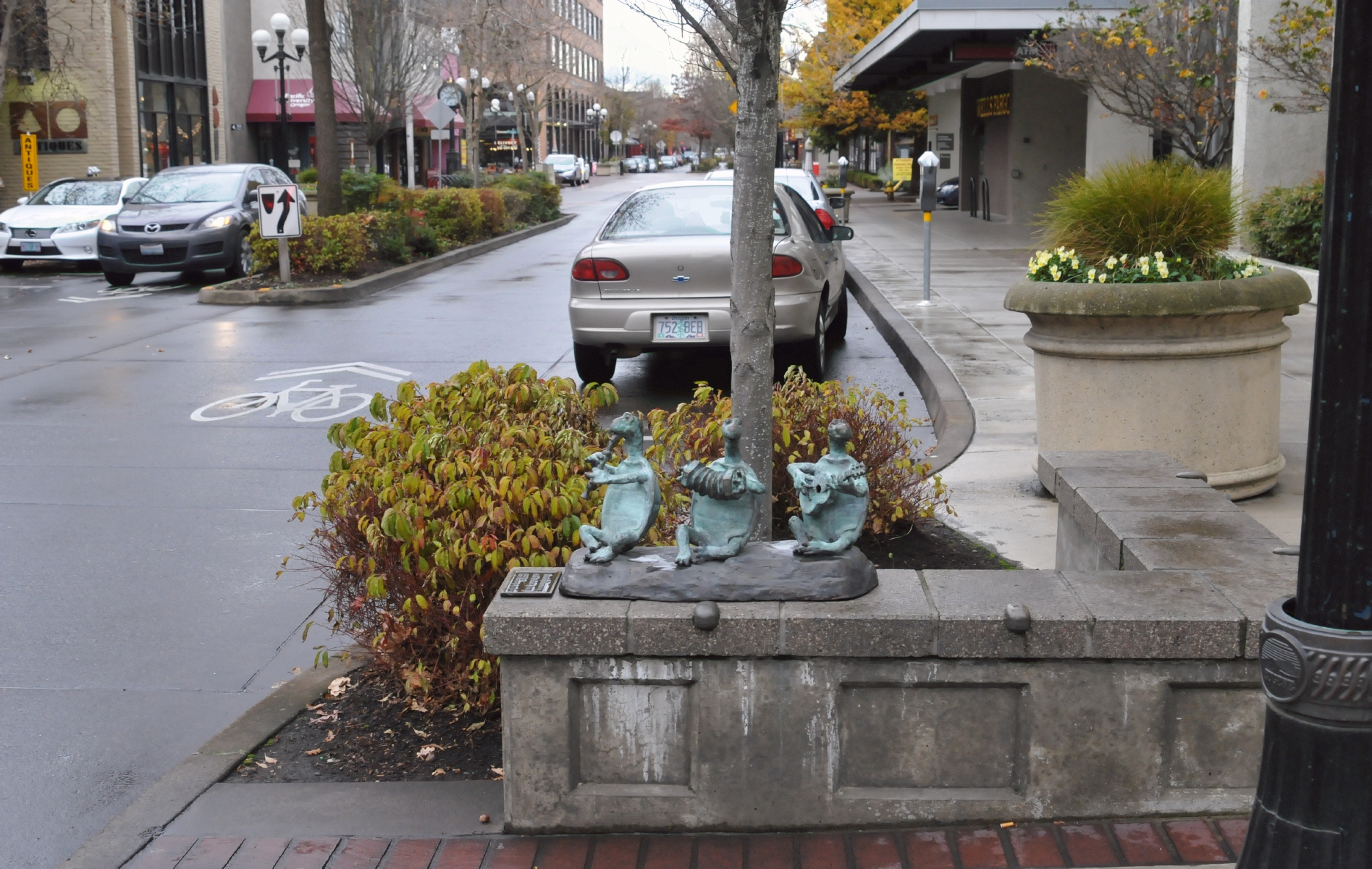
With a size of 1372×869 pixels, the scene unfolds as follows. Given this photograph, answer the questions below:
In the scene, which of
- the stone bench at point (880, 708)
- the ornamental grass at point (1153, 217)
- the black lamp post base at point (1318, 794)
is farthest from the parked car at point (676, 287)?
the black lamp post base at point (1318, 794)

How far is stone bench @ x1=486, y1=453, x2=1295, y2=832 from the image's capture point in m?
3.43

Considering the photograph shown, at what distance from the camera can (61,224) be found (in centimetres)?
2239

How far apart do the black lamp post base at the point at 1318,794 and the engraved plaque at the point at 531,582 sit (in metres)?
1.84

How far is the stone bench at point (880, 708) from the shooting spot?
343 cm

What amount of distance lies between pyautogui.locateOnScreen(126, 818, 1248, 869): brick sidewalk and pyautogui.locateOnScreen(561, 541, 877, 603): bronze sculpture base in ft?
2.08

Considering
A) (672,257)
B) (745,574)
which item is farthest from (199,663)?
(672,257)

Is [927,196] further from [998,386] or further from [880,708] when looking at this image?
[880,708]

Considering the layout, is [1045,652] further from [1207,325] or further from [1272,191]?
[1272,191]

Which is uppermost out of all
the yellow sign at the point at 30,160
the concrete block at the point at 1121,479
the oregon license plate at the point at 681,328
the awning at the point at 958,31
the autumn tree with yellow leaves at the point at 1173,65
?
the awning at the point at 958,31

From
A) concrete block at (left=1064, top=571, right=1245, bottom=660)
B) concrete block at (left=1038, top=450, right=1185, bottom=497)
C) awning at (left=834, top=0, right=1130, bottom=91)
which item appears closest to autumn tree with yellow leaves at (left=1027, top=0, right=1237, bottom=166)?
awning at (left=834, top=0, right=1130, bottom=91)

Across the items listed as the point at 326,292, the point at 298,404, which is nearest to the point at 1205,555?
the point at 298,404

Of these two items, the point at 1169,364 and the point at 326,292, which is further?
the point at 326,292

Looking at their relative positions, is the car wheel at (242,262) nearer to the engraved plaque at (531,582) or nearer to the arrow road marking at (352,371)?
the arrow road marking at (352,371)

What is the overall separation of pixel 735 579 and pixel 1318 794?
5.08ft
